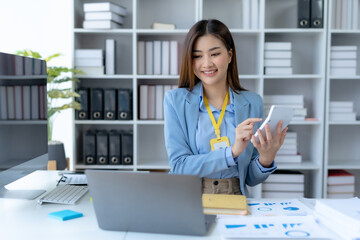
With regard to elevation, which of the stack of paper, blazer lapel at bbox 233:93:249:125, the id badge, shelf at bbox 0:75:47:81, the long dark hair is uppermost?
the long dark hair

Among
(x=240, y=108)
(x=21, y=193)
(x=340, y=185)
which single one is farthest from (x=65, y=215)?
(x=340, y=185)

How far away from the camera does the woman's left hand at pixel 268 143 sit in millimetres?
1505

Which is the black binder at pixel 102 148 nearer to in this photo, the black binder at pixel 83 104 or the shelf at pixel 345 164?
the black binder at pixel 83 104

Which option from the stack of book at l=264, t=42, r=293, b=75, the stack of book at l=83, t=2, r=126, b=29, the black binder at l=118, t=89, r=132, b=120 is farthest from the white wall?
the stack of book at l=264, t=42, r=293, b=75

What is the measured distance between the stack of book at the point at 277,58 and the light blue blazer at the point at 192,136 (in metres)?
1.29

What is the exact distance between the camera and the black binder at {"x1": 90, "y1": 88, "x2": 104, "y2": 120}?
314cm

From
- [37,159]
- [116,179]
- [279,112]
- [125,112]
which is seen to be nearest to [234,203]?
[279,112]

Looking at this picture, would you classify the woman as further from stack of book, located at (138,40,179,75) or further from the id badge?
stack of book, located at (138,40,179,75)

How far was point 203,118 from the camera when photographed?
1854 mm

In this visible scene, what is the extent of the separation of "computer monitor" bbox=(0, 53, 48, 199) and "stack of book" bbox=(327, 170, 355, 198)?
7.65 feet

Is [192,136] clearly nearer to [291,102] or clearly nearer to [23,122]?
[23,122]

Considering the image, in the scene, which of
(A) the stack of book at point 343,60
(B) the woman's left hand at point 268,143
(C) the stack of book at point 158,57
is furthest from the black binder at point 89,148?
(A) the stack of book at point 343,60

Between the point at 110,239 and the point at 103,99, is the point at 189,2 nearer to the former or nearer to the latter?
the point at 103,99

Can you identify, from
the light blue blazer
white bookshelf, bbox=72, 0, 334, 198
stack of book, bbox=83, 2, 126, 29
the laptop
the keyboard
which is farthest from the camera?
white bookshelf, bbox=72, 0, 334, 198
